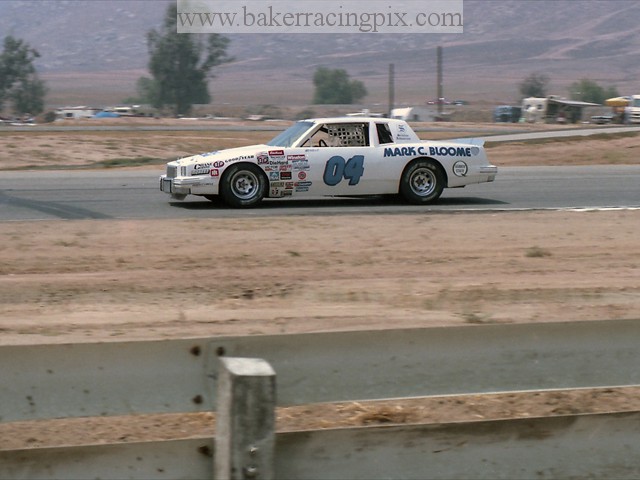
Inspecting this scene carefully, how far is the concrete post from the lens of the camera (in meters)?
3.31

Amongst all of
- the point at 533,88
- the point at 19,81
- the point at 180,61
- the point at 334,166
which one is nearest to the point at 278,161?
the point at 334,166

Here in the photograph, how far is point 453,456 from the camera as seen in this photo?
3652 millimetres

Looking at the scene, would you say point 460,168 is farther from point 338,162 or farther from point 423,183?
point 338,162

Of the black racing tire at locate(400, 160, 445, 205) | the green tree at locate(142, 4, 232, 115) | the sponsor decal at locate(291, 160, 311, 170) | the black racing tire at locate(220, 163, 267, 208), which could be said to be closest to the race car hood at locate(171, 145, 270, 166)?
the black racing tire at locate(220, 163, 267, 208)

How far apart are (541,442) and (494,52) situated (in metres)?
201

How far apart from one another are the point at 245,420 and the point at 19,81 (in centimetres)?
9940

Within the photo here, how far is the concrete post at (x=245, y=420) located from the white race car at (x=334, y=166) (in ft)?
35.8

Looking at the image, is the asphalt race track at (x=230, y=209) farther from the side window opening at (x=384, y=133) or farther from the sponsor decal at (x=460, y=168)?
the side window opening at (x=384, y=133)

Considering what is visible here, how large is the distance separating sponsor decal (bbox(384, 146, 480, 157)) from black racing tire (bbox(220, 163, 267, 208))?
5.97 feet

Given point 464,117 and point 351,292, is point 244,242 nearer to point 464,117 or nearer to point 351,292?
point 351,292

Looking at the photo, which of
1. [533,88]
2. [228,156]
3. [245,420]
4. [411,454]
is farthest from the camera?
[533,88]

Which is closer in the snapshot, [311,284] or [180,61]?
[311,284]

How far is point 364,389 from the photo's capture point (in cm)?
377

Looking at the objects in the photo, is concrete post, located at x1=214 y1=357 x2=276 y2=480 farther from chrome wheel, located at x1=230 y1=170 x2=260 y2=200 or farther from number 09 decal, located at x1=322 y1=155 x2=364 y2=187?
number 09 decal, located at x1=322 y1=155 x2=364 y2=187
